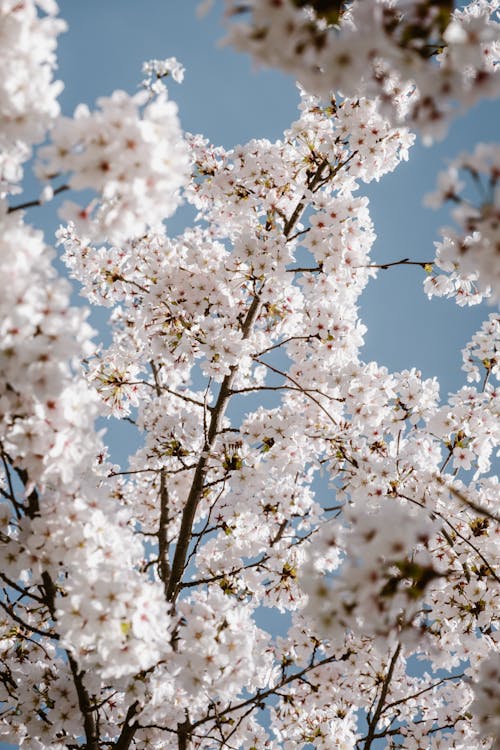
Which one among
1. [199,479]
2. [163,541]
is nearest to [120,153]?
[199,479]

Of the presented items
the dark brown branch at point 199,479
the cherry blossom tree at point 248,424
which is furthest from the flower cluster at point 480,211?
the dark brown branch at point 199,479

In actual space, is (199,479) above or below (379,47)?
above

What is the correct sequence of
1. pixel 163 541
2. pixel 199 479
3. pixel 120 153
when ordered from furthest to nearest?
pixel 163 541 → pixel 199 479 → pixel 120 153

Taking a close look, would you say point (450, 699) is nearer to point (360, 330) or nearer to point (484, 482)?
point (484, 482)

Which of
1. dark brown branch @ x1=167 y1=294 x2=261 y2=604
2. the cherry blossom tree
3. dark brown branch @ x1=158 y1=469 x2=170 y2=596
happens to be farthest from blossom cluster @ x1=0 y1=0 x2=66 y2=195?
dark brown branch @ x1=158 y1=469 x2=170 y2=596

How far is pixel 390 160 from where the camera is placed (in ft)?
22.2

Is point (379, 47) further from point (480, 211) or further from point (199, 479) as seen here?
point (199, 479)

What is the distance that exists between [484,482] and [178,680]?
4614 millimetres

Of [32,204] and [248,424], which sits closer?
[32,204]

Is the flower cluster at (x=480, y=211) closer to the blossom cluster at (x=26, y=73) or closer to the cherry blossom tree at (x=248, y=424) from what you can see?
the cherry blossom tree at (x=248, y=424)

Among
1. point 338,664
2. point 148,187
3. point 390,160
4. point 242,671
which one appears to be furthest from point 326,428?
point 148,187

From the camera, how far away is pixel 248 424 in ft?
22.3

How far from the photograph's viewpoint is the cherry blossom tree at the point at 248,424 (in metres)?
2.57

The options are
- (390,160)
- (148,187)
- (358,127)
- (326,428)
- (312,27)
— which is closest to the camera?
(312,27)
